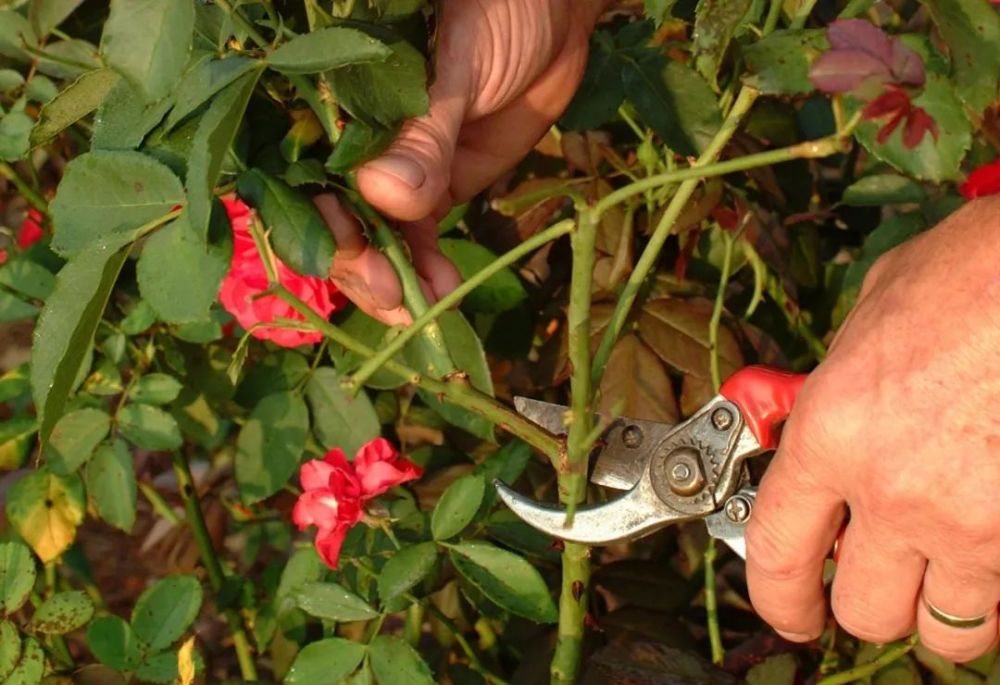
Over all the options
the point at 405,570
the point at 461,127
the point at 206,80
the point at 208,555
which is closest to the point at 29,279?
the point at 208,555

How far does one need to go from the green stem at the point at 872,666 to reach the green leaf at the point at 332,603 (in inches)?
21.7

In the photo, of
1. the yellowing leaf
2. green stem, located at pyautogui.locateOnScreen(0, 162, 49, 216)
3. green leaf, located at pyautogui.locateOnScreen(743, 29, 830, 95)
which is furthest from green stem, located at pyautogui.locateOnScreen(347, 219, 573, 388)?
green stem, located at pyautogui.locateOnScreen(0, 162, 49, 216)

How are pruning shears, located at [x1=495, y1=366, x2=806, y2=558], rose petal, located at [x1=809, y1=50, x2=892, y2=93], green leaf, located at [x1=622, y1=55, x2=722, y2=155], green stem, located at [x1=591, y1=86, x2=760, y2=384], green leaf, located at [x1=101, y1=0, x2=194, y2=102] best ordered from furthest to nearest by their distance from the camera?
green leaf, located at [x1=622, y1=55, x2=722, y2=155] < pruning shears, located at [x1=495, y1=366, x2=806, y2=558] < green stem, located at [x1=591, y1=86, x2=760, y2=384] < green leaf, located at [x1=101, y1=0, x2=194, y2=102] < rose petal, located at [x1=809, y1=50, x2=892, y2=93]

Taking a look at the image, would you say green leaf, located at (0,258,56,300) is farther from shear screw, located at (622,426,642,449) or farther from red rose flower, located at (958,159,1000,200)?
red rose flower, located at (958,159,1000,200)

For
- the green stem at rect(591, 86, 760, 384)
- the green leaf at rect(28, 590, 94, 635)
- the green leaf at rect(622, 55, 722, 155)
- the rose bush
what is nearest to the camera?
the rose bush

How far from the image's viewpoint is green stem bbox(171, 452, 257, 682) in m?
2.03

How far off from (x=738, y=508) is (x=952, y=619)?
9.3 inches

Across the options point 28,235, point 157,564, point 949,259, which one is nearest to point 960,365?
point 949,259

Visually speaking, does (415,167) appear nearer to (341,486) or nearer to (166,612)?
(341,486)

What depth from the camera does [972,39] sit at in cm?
111

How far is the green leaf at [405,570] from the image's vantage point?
4.53ft

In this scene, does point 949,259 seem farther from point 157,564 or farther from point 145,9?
point 157,564

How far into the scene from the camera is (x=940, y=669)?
1654 millimetres

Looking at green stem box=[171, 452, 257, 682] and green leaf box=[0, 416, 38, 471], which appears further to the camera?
green stem box=[171, 452, 257, 682]
